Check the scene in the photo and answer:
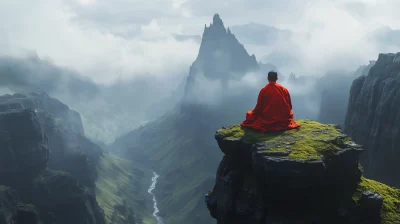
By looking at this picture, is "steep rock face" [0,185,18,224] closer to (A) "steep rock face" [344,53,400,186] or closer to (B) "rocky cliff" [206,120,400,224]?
(A) "steep rock face" [344,53,400,186]

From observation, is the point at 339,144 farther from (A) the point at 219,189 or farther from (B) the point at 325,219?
(A) the point at 219,189

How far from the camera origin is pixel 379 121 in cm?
12394

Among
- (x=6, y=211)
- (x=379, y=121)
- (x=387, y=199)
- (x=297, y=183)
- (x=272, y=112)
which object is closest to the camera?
(x=297, y=183)

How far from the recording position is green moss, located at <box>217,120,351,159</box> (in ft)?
119

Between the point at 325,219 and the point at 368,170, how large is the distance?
4054 inches

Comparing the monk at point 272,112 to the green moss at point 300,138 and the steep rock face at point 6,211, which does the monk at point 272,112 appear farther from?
the steep rock face at point 6,211

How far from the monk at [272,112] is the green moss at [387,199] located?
1016 centimetres

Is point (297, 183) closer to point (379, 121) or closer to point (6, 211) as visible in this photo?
point (379, 121)

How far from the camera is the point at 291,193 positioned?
34.7m

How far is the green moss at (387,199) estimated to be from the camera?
36866 millimetres

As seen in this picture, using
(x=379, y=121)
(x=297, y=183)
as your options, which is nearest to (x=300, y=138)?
(x=297, y=183)

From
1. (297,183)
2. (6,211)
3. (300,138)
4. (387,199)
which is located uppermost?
(300,138)

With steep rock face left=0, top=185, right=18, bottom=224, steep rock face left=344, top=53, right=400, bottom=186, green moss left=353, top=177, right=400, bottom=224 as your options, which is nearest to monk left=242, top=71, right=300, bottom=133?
green moss left=353, top=177, right=400, bottom=224

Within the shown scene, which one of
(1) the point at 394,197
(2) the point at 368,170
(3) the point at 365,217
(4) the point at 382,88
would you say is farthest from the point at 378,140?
(3) the point at 365,217
